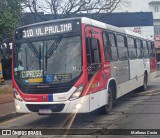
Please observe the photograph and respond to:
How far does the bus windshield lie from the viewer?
8.91 m

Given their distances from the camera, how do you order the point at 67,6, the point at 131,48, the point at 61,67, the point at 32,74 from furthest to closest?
the point at 67,6 → the point at 131,48 → the point at 32,74 → the point at 61,67

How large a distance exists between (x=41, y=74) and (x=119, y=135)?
2.77 metres

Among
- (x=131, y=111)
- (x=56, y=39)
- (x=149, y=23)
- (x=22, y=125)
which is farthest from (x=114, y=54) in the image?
(x=149, y=23)

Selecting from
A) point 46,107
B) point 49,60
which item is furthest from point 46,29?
point 46,107

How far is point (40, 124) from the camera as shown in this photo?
9.80 metres

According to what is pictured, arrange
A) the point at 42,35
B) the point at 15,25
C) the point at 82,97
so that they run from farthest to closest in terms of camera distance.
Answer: the point at 15,25
the point at 42,35
the point at 82,97

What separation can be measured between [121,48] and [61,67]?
427 centimetres

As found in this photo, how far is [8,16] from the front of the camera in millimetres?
16859

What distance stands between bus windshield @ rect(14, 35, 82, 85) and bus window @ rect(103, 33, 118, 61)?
6.01 ft

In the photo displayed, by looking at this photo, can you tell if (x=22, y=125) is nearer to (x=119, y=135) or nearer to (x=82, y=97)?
(x=82, y=97)

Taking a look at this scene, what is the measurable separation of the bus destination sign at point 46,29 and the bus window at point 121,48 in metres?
3.46

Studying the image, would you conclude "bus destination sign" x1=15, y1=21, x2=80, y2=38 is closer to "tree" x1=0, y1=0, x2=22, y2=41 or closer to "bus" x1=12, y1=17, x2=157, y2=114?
"bus" x1=12, y1=17, x2=157, y2=114

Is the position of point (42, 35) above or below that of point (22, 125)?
above

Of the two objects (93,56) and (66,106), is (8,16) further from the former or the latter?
(66,106)
